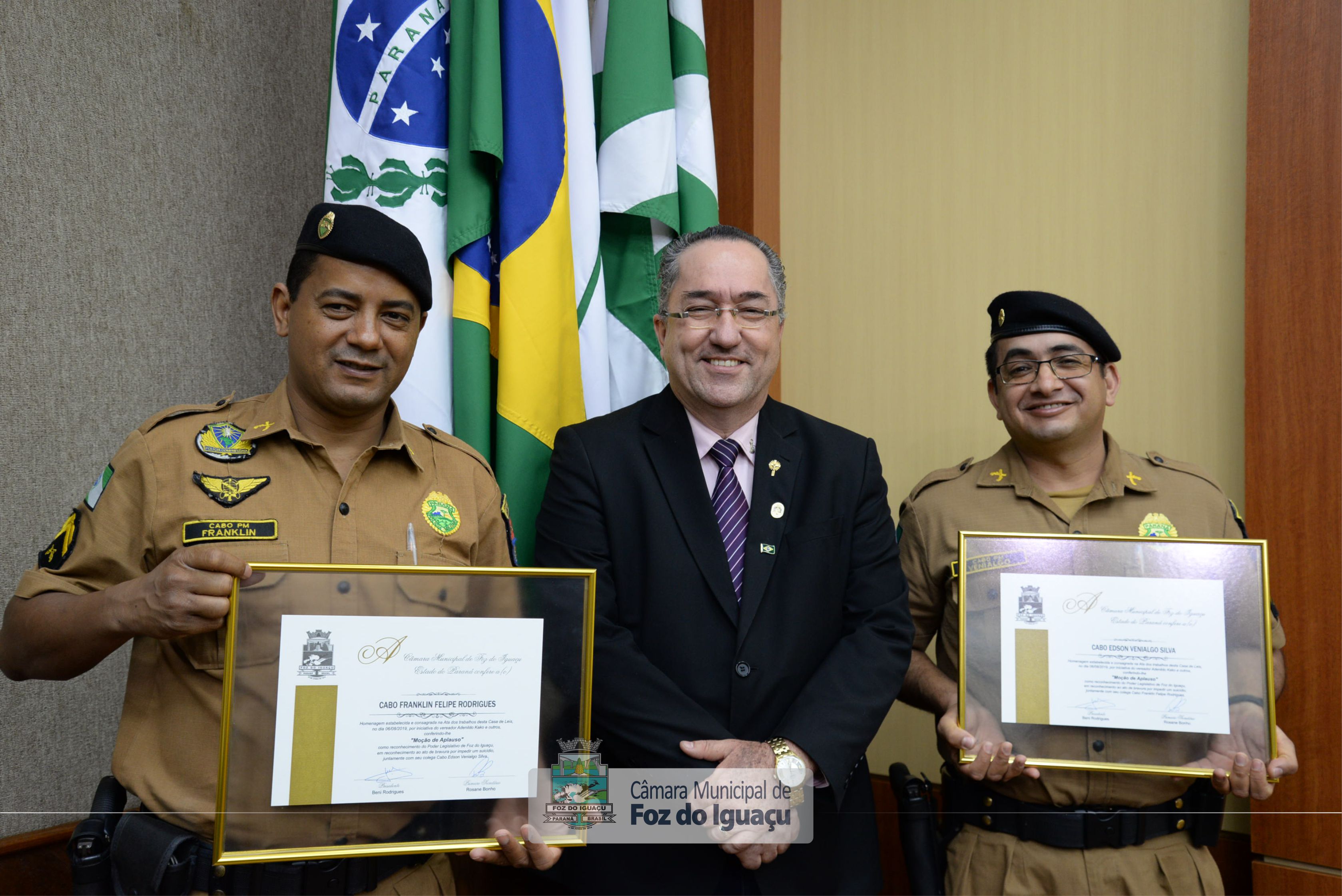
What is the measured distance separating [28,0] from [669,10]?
1668 millimetres

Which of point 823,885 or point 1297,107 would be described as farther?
point 1297,107

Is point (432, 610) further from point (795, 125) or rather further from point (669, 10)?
point (795, 125)

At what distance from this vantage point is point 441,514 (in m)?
1.75

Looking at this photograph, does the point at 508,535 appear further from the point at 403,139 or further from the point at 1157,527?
the point at 1157,527

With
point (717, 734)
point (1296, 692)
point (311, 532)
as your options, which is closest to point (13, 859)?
point (311, 532)

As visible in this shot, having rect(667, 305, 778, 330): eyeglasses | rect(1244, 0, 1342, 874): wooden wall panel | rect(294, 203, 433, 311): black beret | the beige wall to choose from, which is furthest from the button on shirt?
rect(1244, 0, 1342, 874): wooden wall panel

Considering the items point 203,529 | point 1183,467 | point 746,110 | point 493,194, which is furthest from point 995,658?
point 746,110

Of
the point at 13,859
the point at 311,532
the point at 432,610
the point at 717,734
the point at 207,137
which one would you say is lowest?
the point at 13,859

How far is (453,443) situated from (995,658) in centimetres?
121

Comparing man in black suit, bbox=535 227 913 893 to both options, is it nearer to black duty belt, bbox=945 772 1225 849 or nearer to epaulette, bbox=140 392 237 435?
black duty belt, bbox=945 772 1225 849

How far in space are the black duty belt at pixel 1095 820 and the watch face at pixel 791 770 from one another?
2.16ft

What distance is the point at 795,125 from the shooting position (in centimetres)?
343

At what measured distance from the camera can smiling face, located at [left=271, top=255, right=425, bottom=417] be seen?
1665mm

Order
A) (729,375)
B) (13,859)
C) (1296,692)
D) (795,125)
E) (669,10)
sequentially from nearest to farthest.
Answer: (729,375) → (13,859) → (1296,692) → (669,10) → (795,125)
